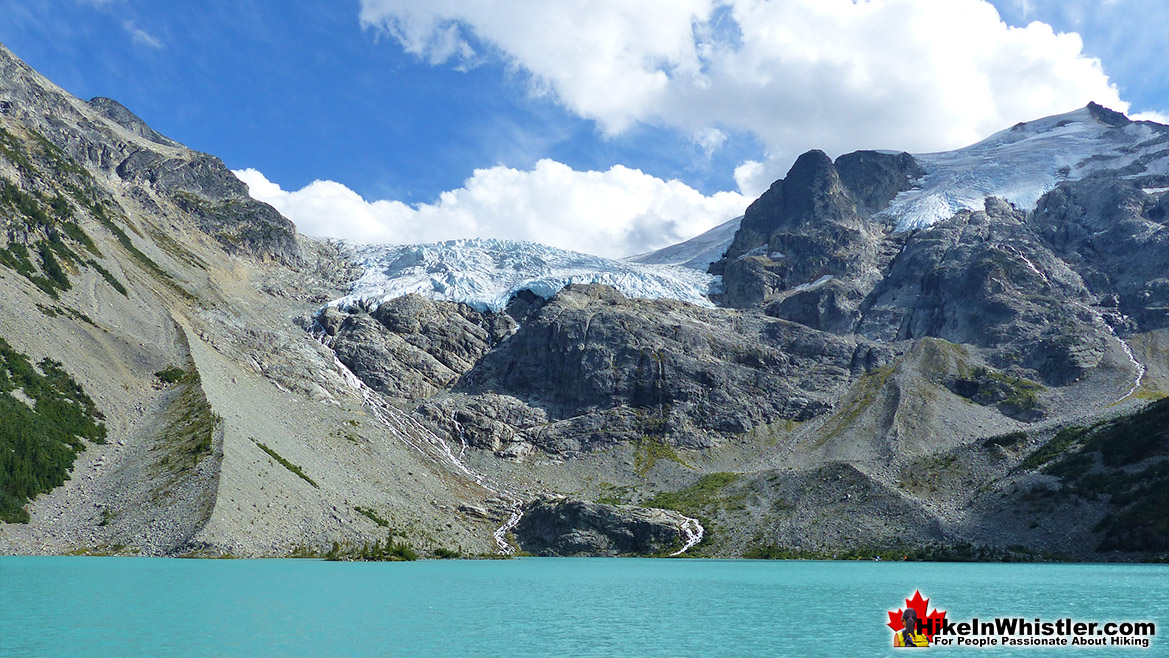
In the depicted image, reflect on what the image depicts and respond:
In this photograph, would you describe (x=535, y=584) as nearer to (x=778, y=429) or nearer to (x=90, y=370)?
(x=90, y=370)

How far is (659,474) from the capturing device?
539 ft

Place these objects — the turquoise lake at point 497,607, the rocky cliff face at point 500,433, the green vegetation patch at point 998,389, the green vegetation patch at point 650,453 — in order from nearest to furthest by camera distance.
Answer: the turquoise lake at point 497,607, the rocky cliff face at point 500,433, the green vegetation patch at point 650,453, the green vegetation patch at point 998,389

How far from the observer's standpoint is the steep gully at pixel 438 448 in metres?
131

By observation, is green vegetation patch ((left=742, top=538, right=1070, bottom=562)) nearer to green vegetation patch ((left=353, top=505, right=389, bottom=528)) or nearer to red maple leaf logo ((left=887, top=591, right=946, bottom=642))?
green vegetation patch ((left=353, top=505, right=389, bottom=528))

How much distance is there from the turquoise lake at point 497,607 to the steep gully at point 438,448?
41.5 metres

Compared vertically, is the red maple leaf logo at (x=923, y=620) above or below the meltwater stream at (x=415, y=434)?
below

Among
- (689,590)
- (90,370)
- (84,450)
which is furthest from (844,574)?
(90,370)

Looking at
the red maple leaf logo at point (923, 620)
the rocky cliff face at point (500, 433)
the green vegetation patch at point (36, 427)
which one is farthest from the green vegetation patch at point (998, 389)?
the green vegetation patch at point (36, 427)

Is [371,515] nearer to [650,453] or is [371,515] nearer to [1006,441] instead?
[650,453]

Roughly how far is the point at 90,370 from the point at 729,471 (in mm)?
116706

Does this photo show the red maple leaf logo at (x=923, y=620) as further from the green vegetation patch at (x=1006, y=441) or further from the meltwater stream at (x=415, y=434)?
the green vegetation patch at (x=1006, y=441)

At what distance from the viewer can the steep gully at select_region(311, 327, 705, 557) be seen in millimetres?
131125

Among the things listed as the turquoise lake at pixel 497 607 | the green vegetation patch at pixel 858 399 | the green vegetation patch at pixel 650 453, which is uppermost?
the green vegetation patch at pixel 858 399

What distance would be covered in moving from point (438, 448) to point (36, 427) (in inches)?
2941
